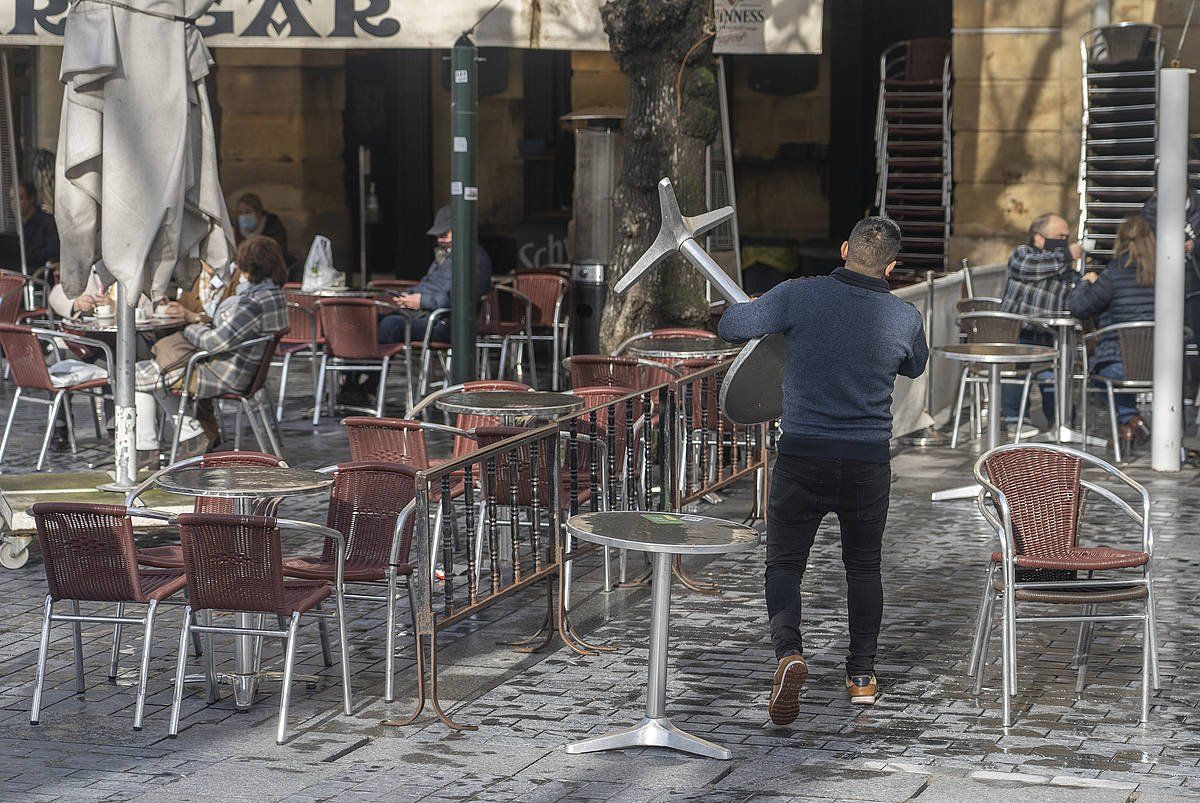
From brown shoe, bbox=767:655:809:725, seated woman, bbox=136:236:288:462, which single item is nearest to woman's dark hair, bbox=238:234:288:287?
seated woman, bbox=136:236:288:462

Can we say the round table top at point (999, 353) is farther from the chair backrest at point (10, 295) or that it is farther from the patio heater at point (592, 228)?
the chair backrest at point (10, 295)

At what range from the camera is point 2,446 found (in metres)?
11.7

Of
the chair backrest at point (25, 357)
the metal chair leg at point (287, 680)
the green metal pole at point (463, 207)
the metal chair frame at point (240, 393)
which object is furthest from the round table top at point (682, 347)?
the metal chair leg at point (287, 680)

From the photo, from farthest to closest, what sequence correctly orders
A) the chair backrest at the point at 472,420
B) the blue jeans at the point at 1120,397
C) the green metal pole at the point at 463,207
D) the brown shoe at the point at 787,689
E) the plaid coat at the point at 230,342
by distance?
the blue jeans at the point at 1120,397
the green metal pole at the point at 463,207
the plaid coat at the point at 230,342
the chair backrest at the point at 472,420
the brown shoe at the point at 787,689

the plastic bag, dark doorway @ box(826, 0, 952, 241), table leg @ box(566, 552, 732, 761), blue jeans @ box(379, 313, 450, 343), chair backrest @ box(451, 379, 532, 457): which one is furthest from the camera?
dark doorway @ box(826, 0, 952, 241)

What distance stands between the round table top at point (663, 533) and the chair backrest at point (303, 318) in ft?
24.8

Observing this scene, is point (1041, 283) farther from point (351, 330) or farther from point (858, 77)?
point (858, 77)

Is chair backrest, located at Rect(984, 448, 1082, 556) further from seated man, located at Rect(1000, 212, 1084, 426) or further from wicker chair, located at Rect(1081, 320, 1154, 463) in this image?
seated man, located at Rect(1000, 212, 1084, 426)

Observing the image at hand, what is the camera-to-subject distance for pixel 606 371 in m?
9.98

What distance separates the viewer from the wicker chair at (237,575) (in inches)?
245

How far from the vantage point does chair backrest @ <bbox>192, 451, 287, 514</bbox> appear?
7328mm

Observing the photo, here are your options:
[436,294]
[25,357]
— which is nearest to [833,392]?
[25,357]

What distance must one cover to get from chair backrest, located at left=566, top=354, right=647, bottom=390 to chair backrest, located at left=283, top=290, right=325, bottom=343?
417 centimetres

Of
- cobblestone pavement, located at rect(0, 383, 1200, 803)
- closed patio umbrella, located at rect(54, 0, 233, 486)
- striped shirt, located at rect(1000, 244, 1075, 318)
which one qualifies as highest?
closed patio umbrella, located at rect(54, 0, 233, 486)
